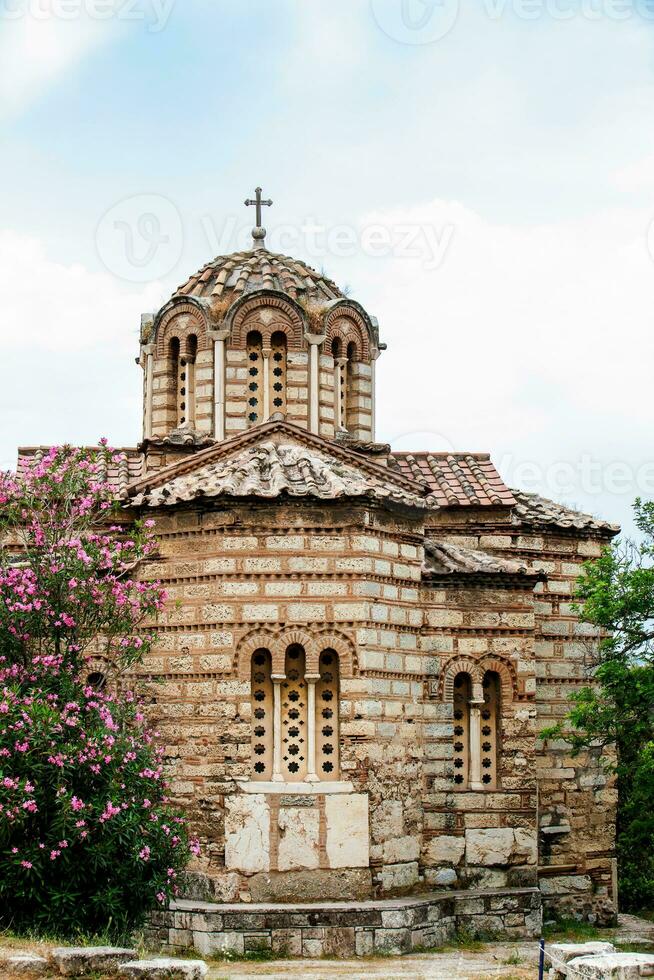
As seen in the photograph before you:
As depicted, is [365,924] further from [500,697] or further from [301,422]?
[301,422]

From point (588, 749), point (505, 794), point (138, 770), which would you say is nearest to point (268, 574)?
point (138, 770)

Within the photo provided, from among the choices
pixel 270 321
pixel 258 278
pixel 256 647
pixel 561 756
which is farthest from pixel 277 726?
pixel 258 278

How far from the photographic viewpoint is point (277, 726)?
18.3m

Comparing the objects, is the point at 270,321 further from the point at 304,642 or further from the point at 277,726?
the point at 277,726

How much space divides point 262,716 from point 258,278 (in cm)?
743

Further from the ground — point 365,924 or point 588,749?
point 588,749

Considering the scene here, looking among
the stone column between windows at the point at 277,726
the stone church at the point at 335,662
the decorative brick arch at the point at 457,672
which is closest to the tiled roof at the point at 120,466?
the stone church at the point at 335,662

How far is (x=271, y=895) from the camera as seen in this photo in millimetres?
17641

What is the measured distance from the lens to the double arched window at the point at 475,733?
20.2 meters

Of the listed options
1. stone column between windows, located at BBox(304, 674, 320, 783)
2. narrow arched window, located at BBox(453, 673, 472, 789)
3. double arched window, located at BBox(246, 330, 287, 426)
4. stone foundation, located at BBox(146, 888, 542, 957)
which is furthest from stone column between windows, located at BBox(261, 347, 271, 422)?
Result: stone foundation, located at BBox(146, 888, 542, 957)

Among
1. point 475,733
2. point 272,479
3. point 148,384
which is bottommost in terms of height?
point 475,733

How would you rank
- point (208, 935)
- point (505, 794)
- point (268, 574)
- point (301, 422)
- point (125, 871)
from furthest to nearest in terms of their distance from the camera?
1. point (301, 422)
2. point (505, 794)
3. point (268, 574)
4. point (208, 935)
5. point (125, 871)

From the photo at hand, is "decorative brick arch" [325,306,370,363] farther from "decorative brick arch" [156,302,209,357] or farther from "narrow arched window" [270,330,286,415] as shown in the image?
"decorative brick arch" [156,302,209,357]

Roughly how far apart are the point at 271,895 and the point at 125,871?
2.88m
